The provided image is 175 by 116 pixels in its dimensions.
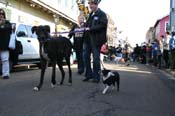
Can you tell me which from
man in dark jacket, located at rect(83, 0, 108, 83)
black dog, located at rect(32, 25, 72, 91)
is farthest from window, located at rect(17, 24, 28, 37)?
black dog, located at rect(32, 25, 72, 91)

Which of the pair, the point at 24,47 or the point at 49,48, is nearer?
the point at 49,48

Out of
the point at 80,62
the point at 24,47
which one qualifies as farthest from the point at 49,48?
the point at 24,47

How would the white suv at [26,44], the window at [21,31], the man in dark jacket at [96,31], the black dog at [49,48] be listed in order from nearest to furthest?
the black dog at [49,48], the man in dark jacket at [96,31], the white suv at [26,44], the window at [21,31]

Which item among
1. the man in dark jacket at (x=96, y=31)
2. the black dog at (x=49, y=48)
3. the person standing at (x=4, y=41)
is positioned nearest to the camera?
the black dog at (x=49, y=48)

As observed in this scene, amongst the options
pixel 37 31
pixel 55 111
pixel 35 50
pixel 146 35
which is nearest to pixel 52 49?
pixel 37 31

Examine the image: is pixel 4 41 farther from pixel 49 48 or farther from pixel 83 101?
pixel 83 101

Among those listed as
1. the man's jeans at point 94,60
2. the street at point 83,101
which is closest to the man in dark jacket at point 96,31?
the man's jeans at point 94,60

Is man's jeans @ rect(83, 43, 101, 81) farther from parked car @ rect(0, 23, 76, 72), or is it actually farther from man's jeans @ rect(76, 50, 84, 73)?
parked car @ rect(0, 23, 76, 72)

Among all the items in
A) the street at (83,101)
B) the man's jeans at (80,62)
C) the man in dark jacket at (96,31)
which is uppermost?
the man in dark jacket at (96,31)

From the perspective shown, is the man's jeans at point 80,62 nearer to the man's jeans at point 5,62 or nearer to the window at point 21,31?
the window at point 21,31

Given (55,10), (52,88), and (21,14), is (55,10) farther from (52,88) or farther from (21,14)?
(52,88)

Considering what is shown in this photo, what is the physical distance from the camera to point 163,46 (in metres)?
25.5

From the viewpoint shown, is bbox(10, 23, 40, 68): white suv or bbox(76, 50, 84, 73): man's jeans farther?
bbox(10, 23, 40, 68): white suv


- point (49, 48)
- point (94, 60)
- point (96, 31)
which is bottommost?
point (94, 60)
